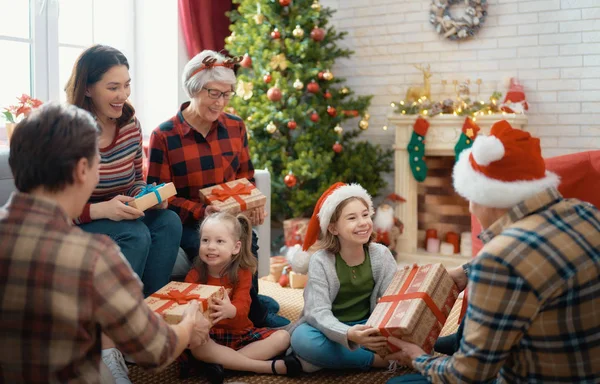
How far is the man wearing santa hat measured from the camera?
54.1 inches

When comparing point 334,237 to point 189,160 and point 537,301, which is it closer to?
point 189,160

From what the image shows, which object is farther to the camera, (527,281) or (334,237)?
(334,237)

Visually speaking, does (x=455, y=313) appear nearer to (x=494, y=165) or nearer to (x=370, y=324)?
(x=370, y=324)

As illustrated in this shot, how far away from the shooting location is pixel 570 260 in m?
1.39

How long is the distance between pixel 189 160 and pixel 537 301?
6.23 ft

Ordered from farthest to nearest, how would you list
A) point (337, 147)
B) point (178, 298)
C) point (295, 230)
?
point (337, 147) → point (295, 230) → point (178, 298)

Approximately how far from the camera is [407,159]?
483 centimetres

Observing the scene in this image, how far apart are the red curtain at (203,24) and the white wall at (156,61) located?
9 cm

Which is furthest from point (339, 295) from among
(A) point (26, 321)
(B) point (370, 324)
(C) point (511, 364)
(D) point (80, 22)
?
(D) point (80, 22)

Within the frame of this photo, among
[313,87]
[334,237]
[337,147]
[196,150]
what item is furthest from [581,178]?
[313,87]

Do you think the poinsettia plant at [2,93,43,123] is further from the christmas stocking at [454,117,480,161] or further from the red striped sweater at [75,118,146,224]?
the christmas stocking at [454,117,480,161]

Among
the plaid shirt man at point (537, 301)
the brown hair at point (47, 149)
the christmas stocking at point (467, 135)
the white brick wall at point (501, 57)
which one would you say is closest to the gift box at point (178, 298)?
the brown hair at point (47, 149)

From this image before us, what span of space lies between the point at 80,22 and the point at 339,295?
122 inches

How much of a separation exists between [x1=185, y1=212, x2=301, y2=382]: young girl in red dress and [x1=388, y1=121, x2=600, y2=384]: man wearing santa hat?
1.09 meters
